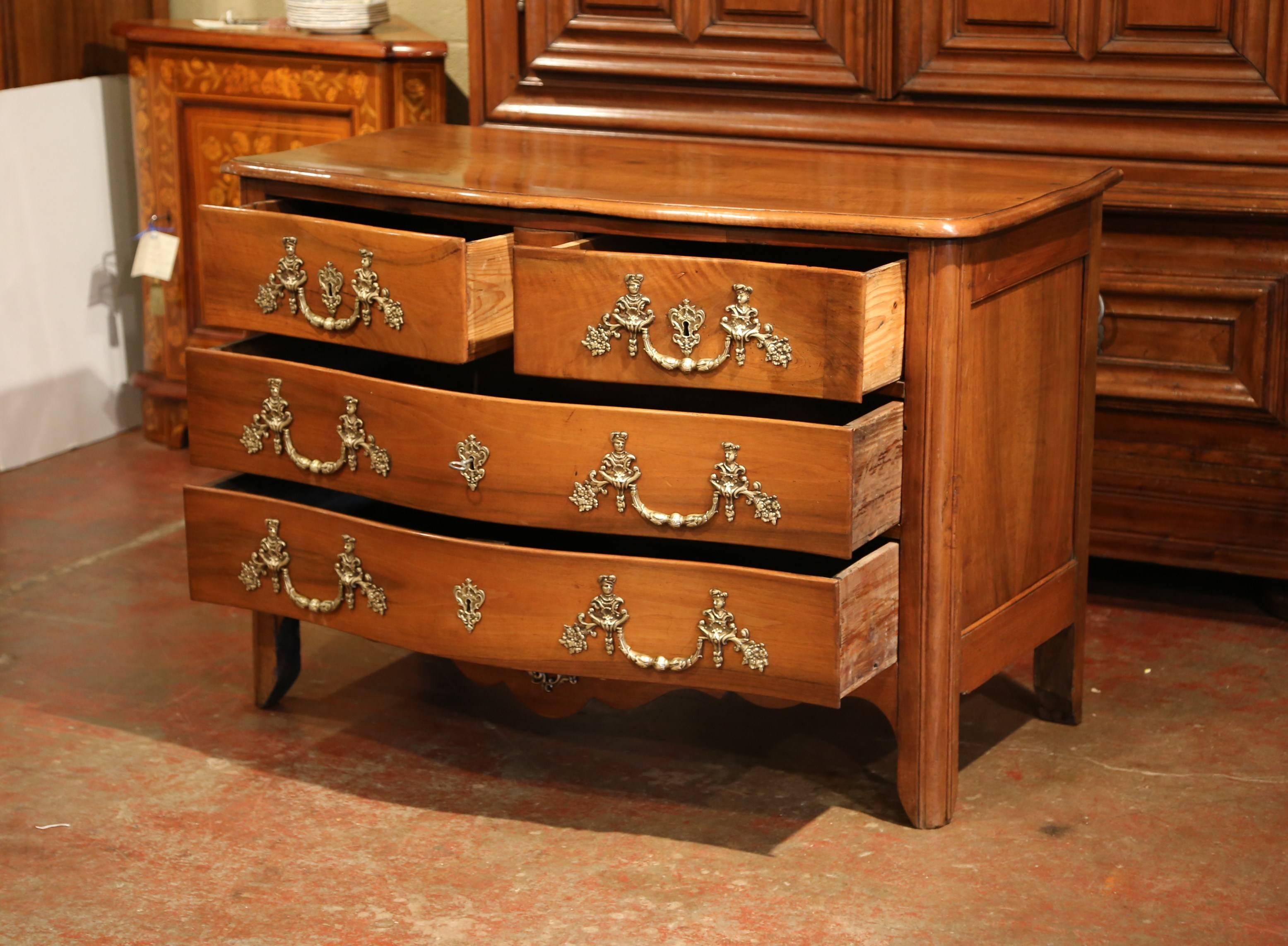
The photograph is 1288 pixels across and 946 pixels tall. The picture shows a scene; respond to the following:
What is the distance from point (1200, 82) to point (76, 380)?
2.49 metres

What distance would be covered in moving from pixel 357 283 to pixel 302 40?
4.62 ft

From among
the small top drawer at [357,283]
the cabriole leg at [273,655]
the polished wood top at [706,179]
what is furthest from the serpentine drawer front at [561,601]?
the polished wood top at [706,179]

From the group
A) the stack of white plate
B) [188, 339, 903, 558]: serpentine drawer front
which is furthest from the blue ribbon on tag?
[188, 339, 903, 558]: serpentine drawer front

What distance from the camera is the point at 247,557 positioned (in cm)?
234

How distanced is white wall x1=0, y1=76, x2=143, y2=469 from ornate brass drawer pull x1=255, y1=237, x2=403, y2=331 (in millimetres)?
1644

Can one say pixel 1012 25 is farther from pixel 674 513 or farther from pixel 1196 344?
pixel 674 513

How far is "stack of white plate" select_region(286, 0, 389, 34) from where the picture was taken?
3441 millimetres

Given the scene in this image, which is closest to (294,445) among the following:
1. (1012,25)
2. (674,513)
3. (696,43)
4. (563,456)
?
(563,456)

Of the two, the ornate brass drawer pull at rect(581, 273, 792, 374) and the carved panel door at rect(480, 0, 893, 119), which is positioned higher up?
the carved panel door at rect(480, 0, 893, 119)

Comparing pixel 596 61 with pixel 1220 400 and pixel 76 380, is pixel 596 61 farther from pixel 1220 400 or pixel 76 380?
pixel 76 380

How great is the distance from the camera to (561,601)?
2100 millimetres

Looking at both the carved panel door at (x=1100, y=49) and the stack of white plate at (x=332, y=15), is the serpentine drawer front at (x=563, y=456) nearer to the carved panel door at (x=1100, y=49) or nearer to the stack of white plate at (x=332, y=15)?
the carved panel door at (x=1100, y=49)

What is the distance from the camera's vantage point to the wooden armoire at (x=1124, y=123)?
259 centimetres

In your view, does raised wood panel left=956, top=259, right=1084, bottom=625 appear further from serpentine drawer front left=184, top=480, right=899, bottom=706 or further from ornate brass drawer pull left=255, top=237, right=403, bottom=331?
ornate brass drawer pull left=255, top=237, right=403, bottom=331
